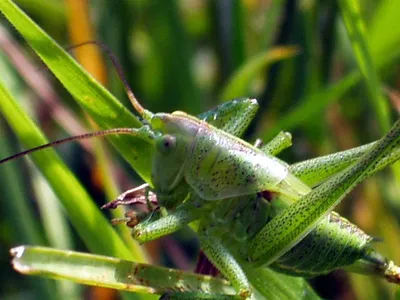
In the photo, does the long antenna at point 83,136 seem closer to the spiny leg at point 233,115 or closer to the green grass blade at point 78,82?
the green grass blade at point 78,82

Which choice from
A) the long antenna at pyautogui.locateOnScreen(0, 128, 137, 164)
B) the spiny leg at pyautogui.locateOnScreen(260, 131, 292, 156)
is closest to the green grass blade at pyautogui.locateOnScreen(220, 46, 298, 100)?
the spiny leg at pyautogui.locateOnScreen(260, 131, 292, 156)

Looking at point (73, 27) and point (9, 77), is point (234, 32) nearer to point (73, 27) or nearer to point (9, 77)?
point (73, 27)

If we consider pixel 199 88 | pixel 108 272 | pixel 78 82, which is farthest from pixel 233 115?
pixel 199 88

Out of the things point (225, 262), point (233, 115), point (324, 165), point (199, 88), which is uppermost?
point (199, 88)

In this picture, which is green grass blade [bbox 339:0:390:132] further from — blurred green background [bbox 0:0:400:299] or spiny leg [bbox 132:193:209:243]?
spiny leg [bbox 132:193:209:243]

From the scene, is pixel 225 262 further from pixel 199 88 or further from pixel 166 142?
pixel 199 88

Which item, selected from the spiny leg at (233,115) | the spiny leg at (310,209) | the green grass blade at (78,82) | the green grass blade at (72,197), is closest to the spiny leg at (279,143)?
the spiny leg at (233,115)
